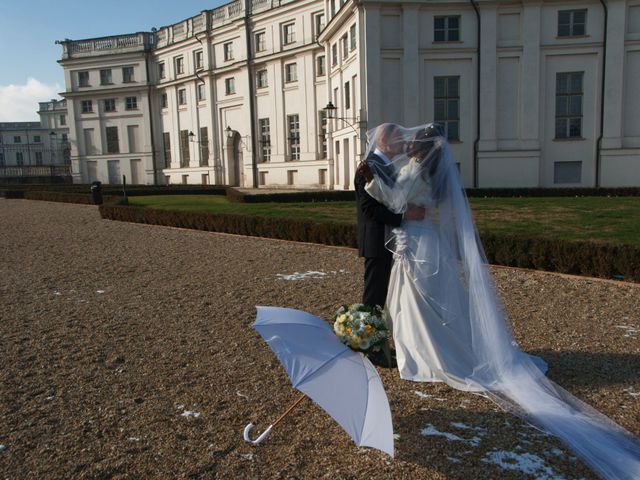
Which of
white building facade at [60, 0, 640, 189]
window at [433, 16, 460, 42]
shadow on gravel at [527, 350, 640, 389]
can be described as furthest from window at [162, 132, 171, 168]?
shadow on gravel at [527, 350, 640, 389]

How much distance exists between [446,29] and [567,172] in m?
8.85

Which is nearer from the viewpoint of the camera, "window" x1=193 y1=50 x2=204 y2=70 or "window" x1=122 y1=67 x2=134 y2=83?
"window" x1=193 y1=50 x2=204 y2=70

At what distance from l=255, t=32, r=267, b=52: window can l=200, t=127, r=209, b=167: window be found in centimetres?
846

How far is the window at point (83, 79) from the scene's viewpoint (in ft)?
160

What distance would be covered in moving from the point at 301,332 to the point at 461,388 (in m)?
1.43

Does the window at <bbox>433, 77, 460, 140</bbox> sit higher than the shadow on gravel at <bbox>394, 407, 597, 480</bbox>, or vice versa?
the window at <bbox>433, 77, 460, 140</bbox>

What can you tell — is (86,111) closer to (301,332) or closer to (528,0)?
(528,0)

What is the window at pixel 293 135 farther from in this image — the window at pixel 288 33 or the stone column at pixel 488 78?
the stone column at pixel 488 78

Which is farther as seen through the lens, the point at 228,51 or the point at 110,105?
the point at 110,105

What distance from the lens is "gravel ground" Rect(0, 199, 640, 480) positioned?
118 inches

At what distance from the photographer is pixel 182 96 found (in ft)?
148

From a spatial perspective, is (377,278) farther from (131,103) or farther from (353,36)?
(131,103)

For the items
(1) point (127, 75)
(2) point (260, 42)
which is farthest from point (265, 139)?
(1) point (127, 75)

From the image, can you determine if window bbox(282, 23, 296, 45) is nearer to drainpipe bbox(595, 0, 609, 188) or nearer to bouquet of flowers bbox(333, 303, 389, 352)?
drainpipe bbox(595, 0, 609, 188)
